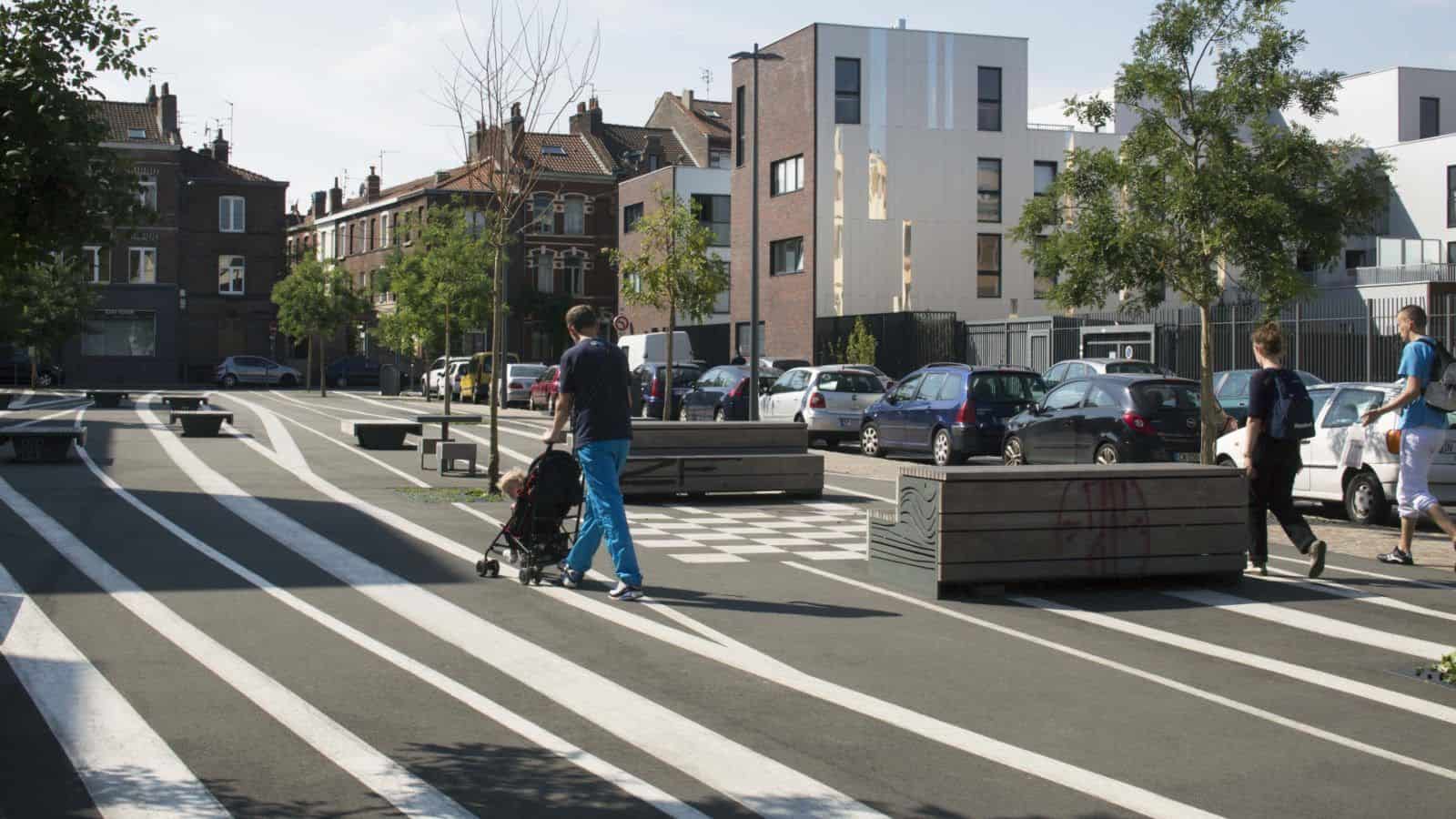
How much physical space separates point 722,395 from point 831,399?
428cm

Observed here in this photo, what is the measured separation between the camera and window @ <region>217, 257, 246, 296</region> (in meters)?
80.2

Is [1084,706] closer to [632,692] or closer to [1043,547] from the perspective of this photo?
[632,692]

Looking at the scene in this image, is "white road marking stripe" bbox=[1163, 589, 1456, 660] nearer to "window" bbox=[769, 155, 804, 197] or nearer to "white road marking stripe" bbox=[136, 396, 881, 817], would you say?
"white road marking stripe" bbox=[136, 396, 881, 817]

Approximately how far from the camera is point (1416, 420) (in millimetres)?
11500

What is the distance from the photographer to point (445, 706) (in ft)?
22.1

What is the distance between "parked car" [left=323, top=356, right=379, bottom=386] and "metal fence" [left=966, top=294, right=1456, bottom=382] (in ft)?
134

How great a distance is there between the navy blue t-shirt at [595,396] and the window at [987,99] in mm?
40774

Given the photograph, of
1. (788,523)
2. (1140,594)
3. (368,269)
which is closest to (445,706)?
(1140,594)

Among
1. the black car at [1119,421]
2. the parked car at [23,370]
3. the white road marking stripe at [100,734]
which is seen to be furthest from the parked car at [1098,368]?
the parked car at [23,370]

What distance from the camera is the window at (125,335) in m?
71.8

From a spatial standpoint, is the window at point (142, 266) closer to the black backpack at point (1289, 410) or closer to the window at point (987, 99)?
the window at point (987, 99)

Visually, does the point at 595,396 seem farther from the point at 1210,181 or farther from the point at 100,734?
the point at 1210,181

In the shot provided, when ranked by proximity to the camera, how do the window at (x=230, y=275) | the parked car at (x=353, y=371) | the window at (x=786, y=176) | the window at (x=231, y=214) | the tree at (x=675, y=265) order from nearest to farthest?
the tree at (x=675, y=265)
the window at (x=786, y=176)
the parked car at (x=353, y=371)
the window at (x=231, y=214)
the window at (x=230, y=275)

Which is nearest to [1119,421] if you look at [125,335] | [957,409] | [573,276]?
[957,409]
